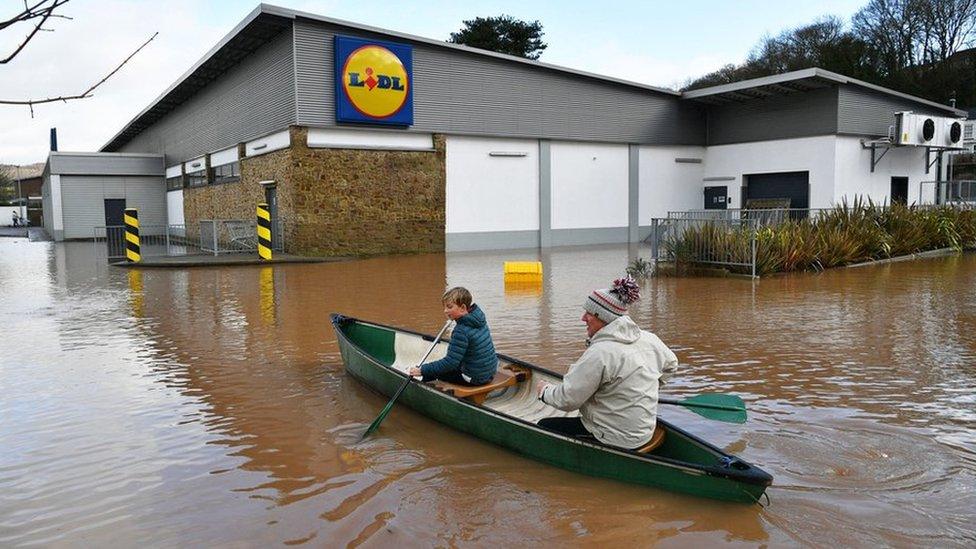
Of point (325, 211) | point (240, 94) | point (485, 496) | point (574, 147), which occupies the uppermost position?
point (240, 94)

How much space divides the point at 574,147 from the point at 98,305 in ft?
61.5

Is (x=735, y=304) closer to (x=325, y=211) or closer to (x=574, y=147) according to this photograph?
(x=325, y=211)

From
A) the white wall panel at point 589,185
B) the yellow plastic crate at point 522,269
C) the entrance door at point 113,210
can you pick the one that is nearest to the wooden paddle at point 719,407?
the yellow plastic crate at point 522,269

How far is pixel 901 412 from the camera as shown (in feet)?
19.1

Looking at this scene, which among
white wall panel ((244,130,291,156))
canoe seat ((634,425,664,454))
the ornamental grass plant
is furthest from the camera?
white wall panel ((244,130,291,156))

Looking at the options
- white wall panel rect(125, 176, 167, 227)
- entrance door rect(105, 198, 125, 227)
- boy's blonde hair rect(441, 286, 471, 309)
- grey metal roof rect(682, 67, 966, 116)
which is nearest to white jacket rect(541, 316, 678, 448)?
boy's blonde hair rect(441, 286, 471, 309)

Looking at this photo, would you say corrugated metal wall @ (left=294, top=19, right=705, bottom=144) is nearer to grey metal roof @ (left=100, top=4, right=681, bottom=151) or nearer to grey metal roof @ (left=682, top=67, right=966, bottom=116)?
grey metal roof @ (left=100, top=4, right=681, bottom=151)

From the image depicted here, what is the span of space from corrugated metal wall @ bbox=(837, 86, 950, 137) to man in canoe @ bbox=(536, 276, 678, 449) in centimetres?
2574

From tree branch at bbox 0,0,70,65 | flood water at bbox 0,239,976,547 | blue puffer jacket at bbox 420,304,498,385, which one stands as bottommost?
flood water at bbox 0,239,976,547

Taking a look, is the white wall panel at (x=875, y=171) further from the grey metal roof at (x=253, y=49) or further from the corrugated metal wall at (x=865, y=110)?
the grey metal roof at (x=253, y=49)

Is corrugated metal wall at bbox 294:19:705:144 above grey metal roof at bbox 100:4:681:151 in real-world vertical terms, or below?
Result: below

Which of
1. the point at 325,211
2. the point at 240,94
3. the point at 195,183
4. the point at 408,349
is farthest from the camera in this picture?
the point at 195,183

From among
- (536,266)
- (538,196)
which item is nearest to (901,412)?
(536,266)

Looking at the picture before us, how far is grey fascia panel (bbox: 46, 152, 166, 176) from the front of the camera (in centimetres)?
3784
